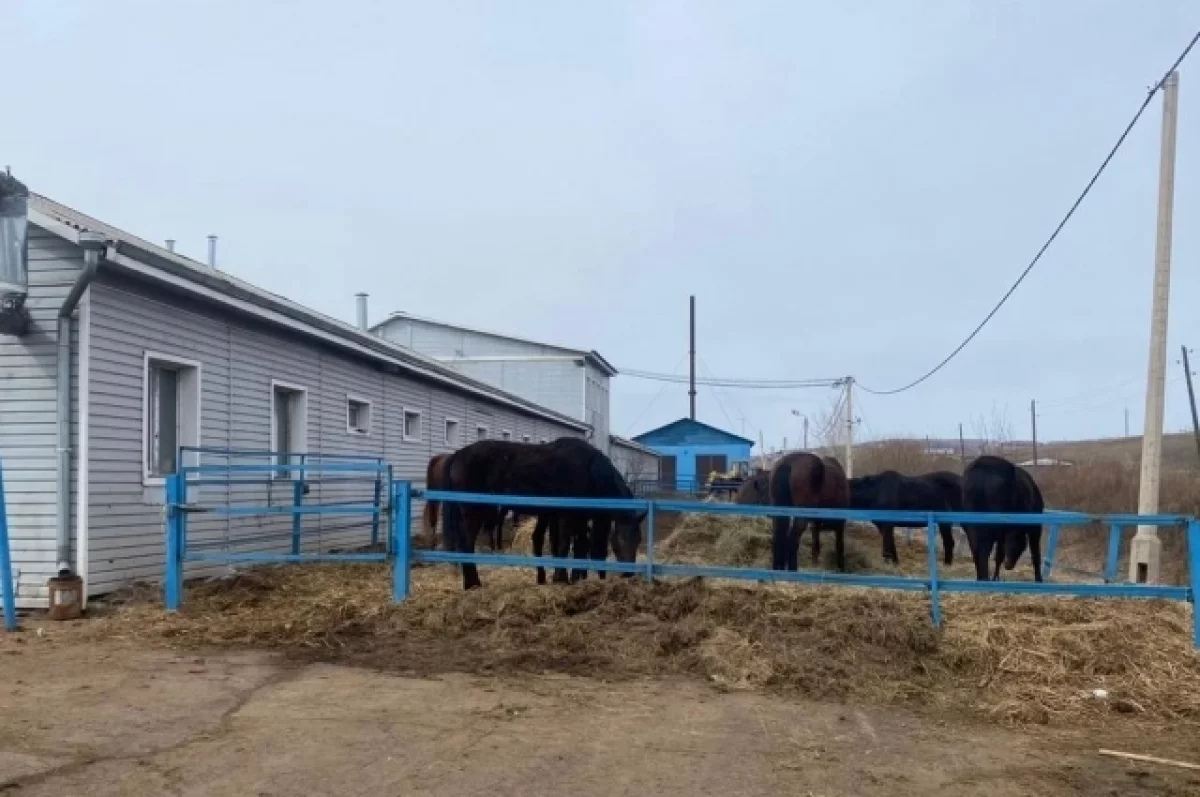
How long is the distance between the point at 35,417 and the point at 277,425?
4410 mm

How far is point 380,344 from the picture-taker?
671 inches

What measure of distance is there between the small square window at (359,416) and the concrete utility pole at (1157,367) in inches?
446

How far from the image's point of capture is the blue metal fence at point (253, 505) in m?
9.29

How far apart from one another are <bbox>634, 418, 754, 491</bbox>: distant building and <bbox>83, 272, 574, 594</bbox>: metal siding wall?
133 feet

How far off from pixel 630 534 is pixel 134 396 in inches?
212

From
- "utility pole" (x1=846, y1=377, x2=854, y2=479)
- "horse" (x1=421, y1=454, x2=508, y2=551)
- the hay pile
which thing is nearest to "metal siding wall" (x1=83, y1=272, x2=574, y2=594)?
the hay pile

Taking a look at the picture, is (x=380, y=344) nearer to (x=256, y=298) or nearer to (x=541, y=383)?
(x=256, y=298)

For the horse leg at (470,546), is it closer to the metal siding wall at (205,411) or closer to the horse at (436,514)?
the horse at (436,514)

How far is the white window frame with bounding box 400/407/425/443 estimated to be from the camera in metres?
18.9

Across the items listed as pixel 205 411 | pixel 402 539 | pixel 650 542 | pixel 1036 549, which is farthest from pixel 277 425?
pixel 1036 549

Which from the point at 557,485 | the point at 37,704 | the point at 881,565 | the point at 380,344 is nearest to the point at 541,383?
the point at 380,344

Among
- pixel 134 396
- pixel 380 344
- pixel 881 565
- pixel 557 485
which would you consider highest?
pixel 380 344

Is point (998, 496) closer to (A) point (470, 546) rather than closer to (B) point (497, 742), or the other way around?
(A) point (470, 546)

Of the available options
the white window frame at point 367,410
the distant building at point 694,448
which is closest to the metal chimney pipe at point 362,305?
the white window frame at point 367,410
